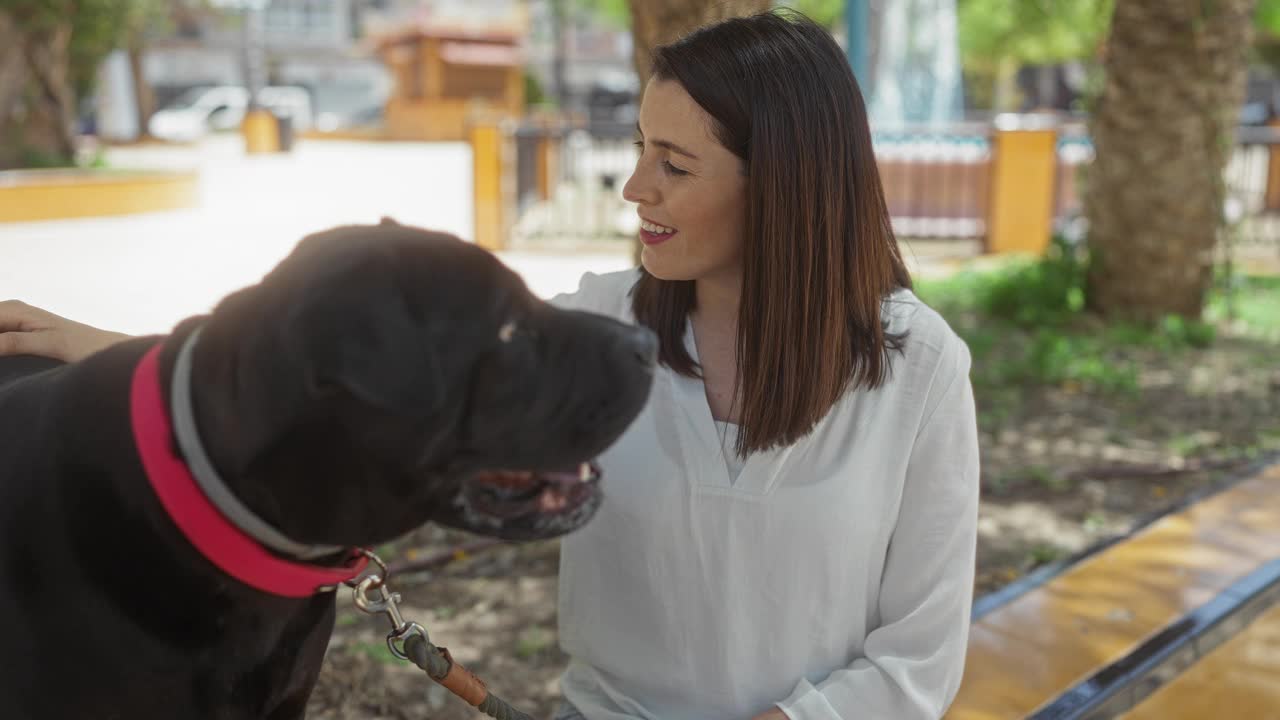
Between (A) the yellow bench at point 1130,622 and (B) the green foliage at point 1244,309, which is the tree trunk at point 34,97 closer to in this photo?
(B) the green foliage at point 1244,309

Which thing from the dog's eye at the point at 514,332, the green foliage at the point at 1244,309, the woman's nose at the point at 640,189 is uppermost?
the woman's nose at the point at 640,189

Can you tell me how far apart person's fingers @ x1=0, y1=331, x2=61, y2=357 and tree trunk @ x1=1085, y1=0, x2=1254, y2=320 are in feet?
24.5

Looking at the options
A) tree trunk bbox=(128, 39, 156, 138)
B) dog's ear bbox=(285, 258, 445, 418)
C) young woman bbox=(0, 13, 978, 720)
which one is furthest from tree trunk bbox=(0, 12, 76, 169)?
tree trunk bbox=(128, 39, 156, 138)

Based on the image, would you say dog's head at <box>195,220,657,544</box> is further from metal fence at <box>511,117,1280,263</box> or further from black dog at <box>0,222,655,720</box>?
metal fence at <box>511,117,1280,263</box>

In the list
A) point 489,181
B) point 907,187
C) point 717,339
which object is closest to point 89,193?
point 489,181

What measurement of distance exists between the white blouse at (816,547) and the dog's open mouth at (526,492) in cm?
46

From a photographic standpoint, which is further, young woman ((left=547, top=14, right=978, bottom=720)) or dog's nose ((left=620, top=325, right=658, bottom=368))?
young woman ((left=547, top=14, right=978, bottom=720))

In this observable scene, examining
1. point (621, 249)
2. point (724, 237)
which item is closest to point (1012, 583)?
point (724, 237)

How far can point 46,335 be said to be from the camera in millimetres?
2100

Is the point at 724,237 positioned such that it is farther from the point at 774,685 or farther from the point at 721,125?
the point at 774,685

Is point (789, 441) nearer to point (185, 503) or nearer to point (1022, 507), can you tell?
point (185, 503)

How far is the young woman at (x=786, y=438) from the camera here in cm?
214

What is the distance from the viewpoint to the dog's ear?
1.46 meters

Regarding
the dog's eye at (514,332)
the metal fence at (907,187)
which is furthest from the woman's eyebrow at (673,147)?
the metal fence at (907,187)
